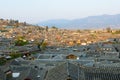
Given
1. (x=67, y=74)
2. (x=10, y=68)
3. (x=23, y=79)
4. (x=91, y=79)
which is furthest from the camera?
(x=10, y=68)

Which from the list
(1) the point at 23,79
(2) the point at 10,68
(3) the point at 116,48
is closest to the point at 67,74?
(1) the point at 23,79

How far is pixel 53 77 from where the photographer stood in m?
19.8

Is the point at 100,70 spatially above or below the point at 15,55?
above

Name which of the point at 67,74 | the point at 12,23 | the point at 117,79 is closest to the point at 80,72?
the point at 67,74

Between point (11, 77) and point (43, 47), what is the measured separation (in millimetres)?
34586

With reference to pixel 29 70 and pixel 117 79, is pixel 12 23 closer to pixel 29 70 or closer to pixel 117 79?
pixel 29 70

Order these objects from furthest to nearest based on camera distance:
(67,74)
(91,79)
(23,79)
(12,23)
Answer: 1. (12,23)
2. (23,79)
3. (67,74)
4. (91,79)

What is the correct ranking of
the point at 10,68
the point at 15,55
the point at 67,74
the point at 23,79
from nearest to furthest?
the point at 67,74 → the point at 23,79 → the point at 10,68 → the point at 15,55

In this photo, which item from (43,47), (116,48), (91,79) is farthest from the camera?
(43,47)

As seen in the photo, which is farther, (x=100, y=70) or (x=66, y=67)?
(x=66, y=67)

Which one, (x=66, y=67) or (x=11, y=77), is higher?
(x=66, y=67)

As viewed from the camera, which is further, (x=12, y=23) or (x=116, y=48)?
(x=12, y=23)

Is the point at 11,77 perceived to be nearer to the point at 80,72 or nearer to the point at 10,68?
the point at 10,68

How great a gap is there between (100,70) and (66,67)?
94.0 inches
